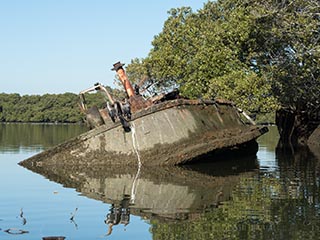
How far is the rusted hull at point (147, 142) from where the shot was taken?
2198 centimetres

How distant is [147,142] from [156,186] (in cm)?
524

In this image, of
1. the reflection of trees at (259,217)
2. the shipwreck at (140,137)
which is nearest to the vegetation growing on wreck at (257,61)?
the shipwreck at (140,137)

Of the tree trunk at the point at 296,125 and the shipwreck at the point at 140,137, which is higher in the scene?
the tree trunk at the point at 296,125

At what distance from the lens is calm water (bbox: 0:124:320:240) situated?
10500mm

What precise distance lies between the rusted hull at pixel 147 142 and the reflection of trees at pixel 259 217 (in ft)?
18.2

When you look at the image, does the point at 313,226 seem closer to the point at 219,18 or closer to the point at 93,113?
the point at 93,113


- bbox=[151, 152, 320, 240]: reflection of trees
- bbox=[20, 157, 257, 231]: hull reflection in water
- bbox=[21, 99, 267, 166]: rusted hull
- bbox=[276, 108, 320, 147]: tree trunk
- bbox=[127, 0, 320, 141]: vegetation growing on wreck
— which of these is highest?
bbox=[127, 0, 320, 141]: vegetation growing on wreck

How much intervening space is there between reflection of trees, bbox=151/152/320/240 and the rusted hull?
5553mm

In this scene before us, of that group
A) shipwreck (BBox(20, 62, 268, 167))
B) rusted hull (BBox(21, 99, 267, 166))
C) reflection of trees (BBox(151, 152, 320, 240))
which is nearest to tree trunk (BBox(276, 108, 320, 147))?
shipwreck (BBox(20, 62, 268, 167))

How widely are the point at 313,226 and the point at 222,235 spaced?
182cm

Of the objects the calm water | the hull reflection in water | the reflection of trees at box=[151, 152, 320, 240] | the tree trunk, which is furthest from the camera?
the tree trunk

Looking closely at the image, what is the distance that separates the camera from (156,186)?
17016mm

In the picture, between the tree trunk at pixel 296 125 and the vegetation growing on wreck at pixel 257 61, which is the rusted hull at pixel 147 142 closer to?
the vegetation growing on wreck at pixel 257 61

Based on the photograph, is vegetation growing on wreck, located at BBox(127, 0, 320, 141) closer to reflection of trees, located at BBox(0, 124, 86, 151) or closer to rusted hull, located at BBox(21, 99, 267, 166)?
rusted hull, located at BBox(21, 99, 267, 166)
